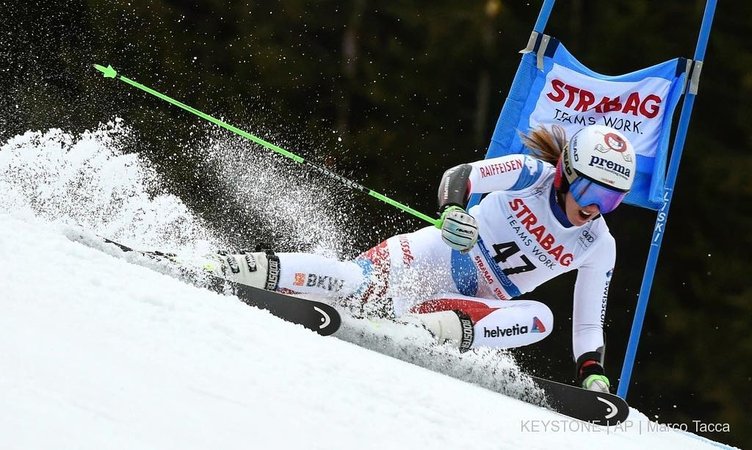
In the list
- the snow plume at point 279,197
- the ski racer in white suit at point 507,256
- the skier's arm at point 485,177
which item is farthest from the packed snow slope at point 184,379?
the snow plume at point 279,197

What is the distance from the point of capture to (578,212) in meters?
4.09

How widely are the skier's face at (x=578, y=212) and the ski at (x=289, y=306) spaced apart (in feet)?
3.89

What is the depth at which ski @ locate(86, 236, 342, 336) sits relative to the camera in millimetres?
3375

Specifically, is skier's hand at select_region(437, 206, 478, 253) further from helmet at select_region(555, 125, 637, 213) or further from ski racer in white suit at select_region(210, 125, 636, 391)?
helmet at select_region(555, 125, 637, 213)

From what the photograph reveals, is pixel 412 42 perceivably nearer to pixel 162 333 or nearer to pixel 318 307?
pixel 318 307

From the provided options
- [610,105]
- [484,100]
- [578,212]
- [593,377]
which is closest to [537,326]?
[593,377]

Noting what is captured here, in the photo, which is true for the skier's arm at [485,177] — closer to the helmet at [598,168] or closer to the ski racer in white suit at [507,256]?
the ski racer in white suit at [507,256]

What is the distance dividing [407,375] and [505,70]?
9470 millimetres

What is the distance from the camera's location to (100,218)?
4434mm

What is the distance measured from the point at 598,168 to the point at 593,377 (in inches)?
36.6

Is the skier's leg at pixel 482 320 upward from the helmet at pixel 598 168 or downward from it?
downward

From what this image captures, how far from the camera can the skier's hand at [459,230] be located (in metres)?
3.74

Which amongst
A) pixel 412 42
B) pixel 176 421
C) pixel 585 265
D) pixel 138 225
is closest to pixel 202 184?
pixel 412 42

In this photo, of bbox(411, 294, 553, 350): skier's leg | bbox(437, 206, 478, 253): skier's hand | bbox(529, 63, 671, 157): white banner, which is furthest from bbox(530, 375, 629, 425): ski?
bbox(529, 63, 671, 157): white banner
